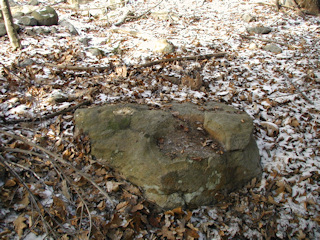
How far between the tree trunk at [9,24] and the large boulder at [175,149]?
4.10m

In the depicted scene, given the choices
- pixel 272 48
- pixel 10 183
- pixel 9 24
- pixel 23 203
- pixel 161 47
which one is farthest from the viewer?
pixel 272 48

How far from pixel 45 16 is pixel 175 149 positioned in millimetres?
7716

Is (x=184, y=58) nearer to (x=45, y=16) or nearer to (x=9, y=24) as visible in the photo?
(x=9, y=24)

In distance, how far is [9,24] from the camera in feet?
19.0

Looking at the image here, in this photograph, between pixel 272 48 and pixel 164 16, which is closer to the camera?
pixel 272 48

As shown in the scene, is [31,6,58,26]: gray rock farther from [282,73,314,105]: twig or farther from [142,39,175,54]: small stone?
[282,73,314,105]: twig

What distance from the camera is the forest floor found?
2.71m

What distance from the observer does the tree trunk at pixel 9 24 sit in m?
5.51

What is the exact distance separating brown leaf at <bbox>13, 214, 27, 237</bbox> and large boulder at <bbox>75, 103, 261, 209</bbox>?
1.25 metres

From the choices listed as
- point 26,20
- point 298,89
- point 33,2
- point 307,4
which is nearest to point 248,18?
point 307,4

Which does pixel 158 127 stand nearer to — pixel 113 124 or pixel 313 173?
pixel 113 124

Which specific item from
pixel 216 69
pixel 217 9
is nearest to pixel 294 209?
pixel 216 69

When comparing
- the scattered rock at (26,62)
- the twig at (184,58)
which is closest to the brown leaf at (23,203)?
the scattered rock at (26,62)

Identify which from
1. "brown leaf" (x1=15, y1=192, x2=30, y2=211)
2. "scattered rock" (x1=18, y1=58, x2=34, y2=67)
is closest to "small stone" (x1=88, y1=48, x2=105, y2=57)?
"scattered rock" (x1=18, y1=58, x2=34, y2=67)
